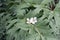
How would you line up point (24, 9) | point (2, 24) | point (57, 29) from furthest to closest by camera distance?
point (2, 24) < point (24, 9) < point (57, 29)

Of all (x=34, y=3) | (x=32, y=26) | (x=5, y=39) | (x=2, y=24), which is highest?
(x=34, y=3)

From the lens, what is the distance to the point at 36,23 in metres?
2.45

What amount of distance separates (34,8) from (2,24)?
1.62 feet

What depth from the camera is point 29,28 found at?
2.36 metres

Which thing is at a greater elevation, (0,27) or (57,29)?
(57,29)

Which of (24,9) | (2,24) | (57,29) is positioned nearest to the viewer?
(57,29)

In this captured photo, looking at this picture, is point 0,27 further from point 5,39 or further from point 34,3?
point 34,3

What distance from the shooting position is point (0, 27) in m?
2.73

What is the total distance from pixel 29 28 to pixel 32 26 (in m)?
0.05

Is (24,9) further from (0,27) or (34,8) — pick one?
(0,27)

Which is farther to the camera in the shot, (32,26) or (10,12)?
A: (10,12)

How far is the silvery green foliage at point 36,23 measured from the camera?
7.71 feet

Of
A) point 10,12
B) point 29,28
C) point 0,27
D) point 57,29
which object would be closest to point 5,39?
point 0,27

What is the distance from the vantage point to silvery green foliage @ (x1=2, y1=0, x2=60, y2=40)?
2.35 meters
